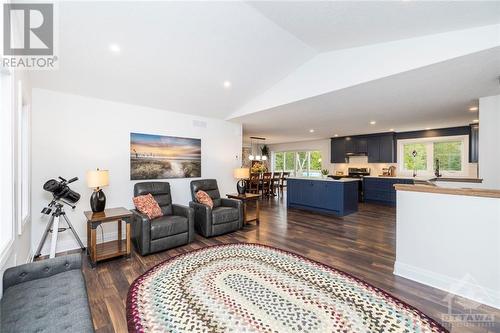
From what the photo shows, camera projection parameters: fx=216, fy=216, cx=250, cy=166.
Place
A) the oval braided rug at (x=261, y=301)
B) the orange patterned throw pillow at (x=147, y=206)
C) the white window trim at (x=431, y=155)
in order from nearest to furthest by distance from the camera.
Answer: the oval braided rug at (x=261, y=301), the orange patterned throw pillow at (x=147, y=206), the white window trim at (x=431, y=155)

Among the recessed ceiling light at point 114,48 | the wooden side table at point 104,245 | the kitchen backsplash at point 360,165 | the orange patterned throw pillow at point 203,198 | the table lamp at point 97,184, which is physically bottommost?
the wooden side table at point 104,245

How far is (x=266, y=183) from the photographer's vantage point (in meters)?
8.36

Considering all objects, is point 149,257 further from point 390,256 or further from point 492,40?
point 492,40

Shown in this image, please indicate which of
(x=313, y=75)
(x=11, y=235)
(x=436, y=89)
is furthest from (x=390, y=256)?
(x=11, y=235)

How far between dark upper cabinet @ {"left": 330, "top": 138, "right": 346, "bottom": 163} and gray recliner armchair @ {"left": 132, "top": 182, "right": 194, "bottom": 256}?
6.61m

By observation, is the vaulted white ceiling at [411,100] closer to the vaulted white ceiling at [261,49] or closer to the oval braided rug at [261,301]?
the vaulted white ceiling at [261,49]

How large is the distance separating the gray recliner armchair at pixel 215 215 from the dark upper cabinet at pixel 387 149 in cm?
557

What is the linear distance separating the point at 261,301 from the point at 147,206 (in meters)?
2.35

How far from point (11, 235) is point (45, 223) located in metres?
1.73

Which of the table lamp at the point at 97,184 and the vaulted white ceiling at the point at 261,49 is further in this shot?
the table lamp at the point at 97,184

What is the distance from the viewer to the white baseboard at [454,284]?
2053mm

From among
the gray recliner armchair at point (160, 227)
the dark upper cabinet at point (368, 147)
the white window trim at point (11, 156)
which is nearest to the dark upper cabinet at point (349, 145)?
the dark upper cabinet at point (368, 147)

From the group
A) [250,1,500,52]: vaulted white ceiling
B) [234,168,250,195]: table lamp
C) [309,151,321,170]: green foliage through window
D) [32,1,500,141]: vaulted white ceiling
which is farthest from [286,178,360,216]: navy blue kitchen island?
[309,151,321,170]: green foliage through window

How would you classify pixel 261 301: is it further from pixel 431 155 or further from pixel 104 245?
pixel 431 155
